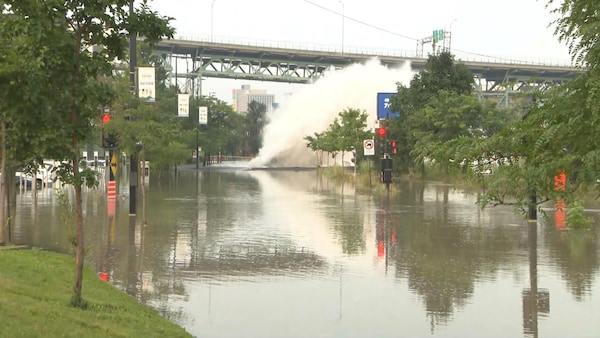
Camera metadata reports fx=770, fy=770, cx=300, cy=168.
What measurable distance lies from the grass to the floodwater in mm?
724

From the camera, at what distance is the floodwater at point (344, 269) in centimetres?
1077

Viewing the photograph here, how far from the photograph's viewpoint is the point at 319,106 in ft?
282

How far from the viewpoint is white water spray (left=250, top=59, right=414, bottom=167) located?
83875 mm

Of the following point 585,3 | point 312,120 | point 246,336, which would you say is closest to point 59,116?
point 246,336

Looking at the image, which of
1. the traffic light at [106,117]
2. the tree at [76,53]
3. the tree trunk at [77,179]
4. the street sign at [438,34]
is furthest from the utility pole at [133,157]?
the street sign at [438,34]

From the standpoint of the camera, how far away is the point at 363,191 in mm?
38219

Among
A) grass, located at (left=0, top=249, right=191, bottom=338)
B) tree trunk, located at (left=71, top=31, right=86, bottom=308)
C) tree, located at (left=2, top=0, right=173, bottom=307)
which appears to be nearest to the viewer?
grass, located at (left=0, top=249, right=191, bottom=338)

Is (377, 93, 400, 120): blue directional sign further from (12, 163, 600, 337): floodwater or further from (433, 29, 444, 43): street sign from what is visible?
(433, 29, 444, 43): street sign

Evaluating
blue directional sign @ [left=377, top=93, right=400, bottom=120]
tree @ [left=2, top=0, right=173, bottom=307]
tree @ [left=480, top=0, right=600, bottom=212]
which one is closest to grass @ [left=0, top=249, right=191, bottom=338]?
tree @ [left=2, top=0, right=173, bottom=307]

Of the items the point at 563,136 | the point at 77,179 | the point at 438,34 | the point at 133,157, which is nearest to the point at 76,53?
the point at 77,179

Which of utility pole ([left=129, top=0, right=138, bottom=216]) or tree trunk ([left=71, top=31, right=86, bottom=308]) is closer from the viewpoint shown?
tree trunk ([left=71, top=31, right=86, bottom=308])

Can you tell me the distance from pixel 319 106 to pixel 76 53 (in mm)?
77340

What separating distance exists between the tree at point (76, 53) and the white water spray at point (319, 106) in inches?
2769

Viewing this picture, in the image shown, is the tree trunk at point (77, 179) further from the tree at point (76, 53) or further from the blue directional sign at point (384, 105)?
the blue directional sign at point (384, 105)
